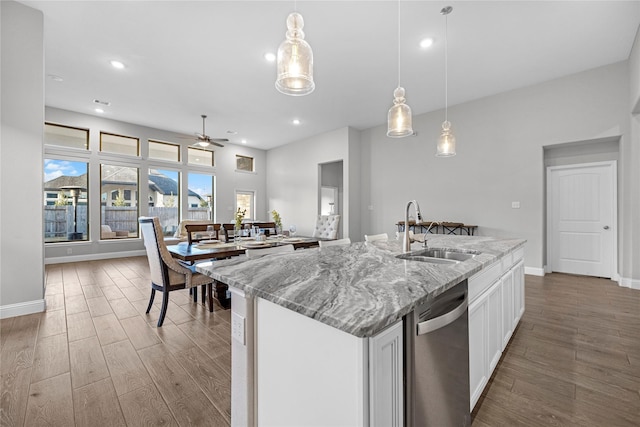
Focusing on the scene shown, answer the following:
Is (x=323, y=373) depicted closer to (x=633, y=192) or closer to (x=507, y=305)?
(x=507, y=305)

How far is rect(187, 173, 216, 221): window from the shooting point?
302 inches

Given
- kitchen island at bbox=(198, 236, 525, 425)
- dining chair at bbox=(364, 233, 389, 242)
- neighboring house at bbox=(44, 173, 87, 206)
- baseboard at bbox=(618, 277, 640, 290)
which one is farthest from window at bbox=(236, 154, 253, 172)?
baseboard at bbox=(618, 277, 640, 290)

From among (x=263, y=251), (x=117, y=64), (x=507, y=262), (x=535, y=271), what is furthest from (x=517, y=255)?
(x=117, y=64)

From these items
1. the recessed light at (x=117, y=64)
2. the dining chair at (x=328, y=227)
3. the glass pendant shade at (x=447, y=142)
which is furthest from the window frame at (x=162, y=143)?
the glass pendant shade at (x=447, y=142)

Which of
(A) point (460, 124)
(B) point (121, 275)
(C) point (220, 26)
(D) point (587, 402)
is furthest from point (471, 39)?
(B) point (121, 275)

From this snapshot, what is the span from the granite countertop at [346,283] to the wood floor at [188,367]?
879 millimetres

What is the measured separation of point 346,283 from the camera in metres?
1.06

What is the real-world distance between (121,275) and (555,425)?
5.66 m

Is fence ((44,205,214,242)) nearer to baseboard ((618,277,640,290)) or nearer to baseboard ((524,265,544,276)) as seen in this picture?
baseboard ((524,265,544,276))

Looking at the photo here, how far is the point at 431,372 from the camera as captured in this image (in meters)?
0.97

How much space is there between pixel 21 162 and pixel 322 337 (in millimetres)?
3854

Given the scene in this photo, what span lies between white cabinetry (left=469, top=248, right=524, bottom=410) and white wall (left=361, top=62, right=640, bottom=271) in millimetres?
3052

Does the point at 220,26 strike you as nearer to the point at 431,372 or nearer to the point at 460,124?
the point at 431,372

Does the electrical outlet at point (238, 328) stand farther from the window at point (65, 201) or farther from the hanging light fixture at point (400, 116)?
the window at point (65, 201)
